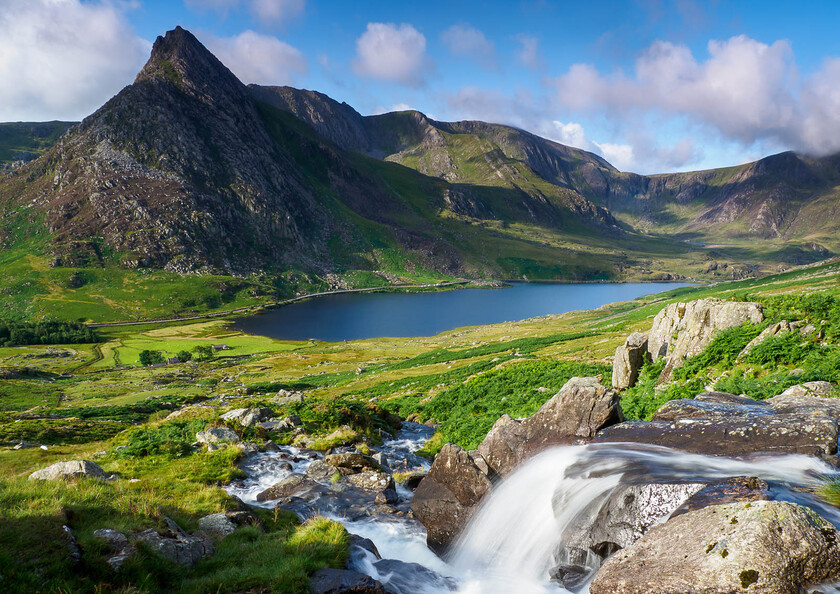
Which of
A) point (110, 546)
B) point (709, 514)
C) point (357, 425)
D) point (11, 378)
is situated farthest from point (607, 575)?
point (11, 378)

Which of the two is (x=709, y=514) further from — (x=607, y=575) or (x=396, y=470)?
(x=396, y=470)

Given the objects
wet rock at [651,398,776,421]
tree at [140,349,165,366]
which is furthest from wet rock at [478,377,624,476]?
tree at [140,349,165,366]

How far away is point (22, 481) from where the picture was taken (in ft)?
39.9

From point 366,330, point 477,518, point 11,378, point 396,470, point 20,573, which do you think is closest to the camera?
point 20,573

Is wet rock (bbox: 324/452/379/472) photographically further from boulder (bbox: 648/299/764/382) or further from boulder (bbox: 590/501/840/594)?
boulder (bbox: 648/299/764/382)

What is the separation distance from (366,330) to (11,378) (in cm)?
9643

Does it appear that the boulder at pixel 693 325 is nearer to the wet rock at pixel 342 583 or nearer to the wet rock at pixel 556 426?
the wet rock at pixel 556 426

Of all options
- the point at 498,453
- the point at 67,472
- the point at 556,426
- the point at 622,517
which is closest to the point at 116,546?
the point at 67,472

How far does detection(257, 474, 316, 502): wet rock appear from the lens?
55.2 feet

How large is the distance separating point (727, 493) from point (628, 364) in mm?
18265

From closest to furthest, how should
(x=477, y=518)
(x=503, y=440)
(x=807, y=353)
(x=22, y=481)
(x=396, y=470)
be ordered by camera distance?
(x=22, y=481)
(x=477, y=518)
(x=503, y=440)
(x=807, y=353)
(x=396, y=470)

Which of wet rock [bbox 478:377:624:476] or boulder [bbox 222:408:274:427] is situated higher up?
wet rock [bbox 478:377:624:476]

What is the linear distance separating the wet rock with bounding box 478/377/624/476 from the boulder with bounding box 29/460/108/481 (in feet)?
46.6

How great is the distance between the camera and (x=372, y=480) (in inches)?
719
